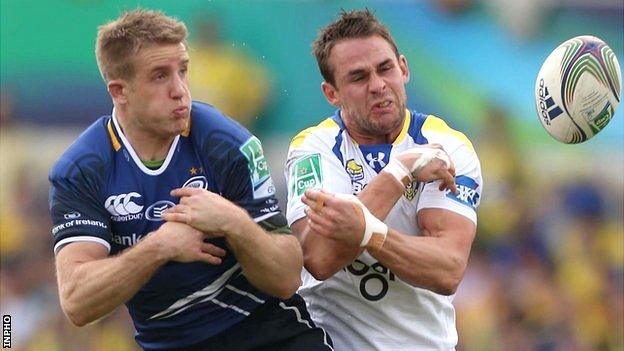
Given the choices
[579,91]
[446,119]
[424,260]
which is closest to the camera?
[424,260]

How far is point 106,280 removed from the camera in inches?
170

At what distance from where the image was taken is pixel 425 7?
27.7 ft

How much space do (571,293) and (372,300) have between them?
3731 mm

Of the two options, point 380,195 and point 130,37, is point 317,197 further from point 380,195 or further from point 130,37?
point 130,37

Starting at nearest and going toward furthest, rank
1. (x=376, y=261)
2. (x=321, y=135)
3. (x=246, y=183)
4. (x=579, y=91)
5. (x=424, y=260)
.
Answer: (x=246, y=183) < (x=424, y=260) < (x=376, y=261) < (x=321, y=135) < (x=579, y=91)

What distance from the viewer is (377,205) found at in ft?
15.7

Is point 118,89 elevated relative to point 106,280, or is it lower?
elevated

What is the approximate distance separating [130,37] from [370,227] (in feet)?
4.25

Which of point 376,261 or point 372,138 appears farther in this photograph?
point 372,138

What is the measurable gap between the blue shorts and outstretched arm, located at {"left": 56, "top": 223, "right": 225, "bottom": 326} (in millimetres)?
419

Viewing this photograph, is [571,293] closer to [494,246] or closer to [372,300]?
[494,246]

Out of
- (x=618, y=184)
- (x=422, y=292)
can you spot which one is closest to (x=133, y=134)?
(x=422, y=292)

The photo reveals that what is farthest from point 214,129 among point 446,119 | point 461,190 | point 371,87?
point 446,119

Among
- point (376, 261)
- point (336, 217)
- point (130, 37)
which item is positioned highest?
point (130, 37)
